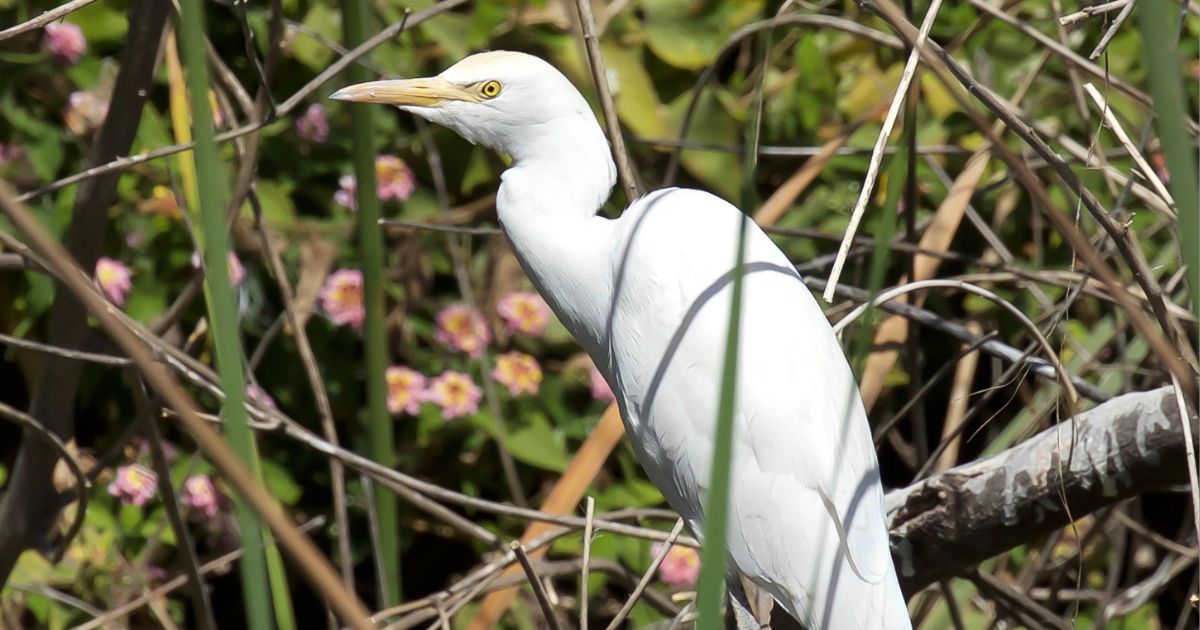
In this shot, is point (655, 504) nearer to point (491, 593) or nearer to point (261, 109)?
point (491, 593)

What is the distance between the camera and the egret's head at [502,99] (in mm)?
1326

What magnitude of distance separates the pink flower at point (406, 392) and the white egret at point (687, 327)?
66 cm

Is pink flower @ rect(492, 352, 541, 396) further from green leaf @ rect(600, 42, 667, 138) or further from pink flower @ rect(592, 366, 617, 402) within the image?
green leaf @ rect(600, 42, 667, 138)

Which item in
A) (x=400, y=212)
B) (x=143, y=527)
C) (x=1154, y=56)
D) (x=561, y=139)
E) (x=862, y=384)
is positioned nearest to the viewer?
(x=1154, y=56)

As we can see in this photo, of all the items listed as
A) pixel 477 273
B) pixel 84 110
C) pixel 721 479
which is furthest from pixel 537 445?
pixel 721 479

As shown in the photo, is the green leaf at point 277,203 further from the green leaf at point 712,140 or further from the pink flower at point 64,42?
the green leaf at point 712,140

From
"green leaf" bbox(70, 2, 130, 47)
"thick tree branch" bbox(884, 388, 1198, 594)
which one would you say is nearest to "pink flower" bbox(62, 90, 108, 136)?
"green leaf" bbox(70, 2, 130, 47)

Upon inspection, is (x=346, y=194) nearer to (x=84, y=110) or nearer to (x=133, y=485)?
(x=84, y=110)

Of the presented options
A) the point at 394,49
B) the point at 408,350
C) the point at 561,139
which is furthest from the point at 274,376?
the point at 561,139

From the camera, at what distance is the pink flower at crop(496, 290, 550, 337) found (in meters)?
2.09

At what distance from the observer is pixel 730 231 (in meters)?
1.38

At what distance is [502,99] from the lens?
135 cm

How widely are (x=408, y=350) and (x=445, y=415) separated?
0.23 m

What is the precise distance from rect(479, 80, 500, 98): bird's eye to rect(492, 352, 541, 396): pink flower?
2.57 feet
